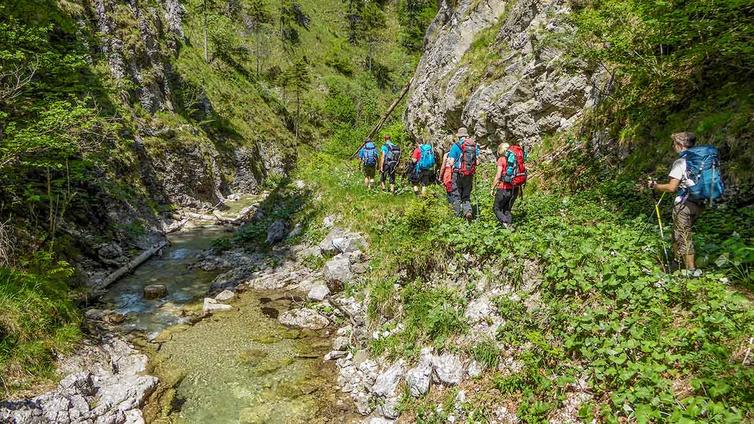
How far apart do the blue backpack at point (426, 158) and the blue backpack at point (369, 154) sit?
2.62 m

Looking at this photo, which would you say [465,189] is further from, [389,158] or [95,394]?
[95,394]

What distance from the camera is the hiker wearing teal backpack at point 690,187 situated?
5.48 meters

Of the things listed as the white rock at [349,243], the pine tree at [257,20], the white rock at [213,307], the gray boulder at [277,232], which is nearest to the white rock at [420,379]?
the white rock at [349,243]

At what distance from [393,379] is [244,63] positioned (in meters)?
62.9

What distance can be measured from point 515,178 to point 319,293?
668 centimetres

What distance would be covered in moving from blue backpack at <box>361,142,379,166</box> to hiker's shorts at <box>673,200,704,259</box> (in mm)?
11773

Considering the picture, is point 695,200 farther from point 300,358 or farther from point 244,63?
point 244,63

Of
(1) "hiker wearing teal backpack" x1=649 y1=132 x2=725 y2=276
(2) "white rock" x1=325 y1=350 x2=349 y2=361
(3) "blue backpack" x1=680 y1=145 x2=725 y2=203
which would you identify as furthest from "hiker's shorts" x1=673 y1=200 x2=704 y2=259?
(2) "white rock" x1=325 y1=350 x2=349 y2=361

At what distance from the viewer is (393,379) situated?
24.5 ft

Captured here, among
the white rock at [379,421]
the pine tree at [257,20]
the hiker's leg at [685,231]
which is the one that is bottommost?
the white rock at [379,421]

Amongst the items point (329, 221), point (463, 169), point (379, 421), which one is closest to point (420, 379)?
point (379, 421)

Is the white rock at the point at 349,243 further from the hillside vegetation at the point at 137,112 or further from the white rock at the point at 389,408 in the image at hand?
the hillside vegetation at the point at 137,112

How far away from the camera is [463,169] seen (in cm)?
999

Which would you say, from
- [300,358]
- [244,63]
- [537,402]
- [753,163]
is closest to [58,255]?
[300,358]
